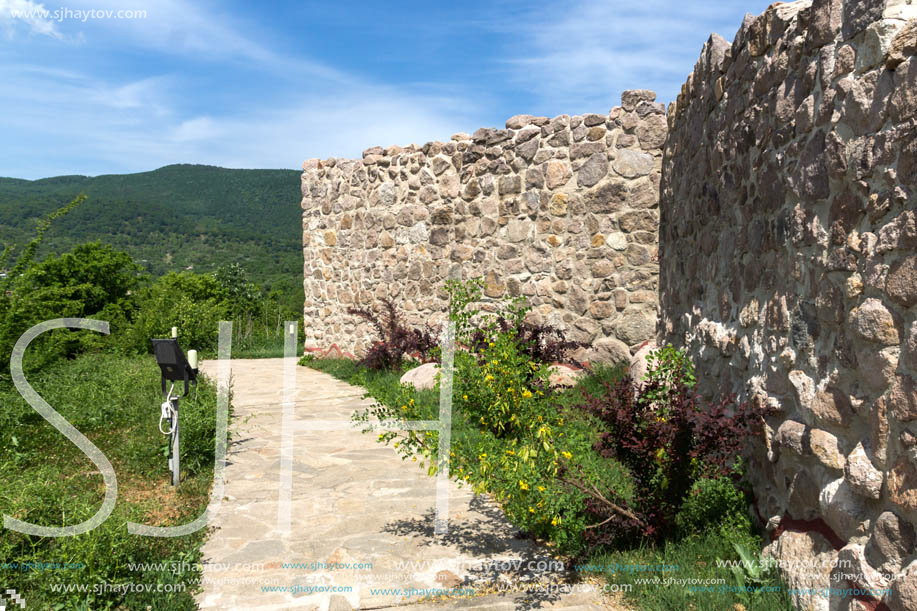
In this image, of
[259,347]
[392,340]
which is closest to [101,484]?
[392,340]

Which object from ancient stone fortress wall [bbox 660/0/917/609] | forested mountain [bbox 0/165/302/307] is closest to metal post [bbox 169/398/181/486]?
ancient stone fortress wall [bbox 660/0/917/609]

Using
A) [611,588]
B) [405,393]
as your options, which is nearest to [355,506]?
[405,393]

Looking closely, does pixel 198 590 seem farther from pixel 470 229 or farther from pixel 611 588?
pixel 470 229

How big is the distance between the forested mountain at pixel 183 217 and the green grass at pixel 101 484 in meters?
17.3

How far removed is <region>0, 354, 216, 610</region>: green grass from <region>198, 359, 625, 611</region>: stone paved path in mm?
241

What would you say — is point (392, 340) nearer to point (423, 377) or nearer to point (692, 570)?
point (423, 377)

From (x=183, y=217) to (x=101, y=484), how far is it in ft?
151

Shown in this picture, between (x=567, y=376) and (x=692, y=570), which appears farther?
(x=567, y=376)

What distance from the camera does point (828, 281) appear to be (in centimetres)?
282

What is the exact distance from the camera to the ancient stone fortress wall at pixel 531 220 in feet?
23.9

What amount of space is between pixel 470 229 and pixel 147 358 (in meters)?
6.03

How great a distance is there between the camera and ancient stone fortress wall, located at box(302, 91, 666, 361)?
727 cm

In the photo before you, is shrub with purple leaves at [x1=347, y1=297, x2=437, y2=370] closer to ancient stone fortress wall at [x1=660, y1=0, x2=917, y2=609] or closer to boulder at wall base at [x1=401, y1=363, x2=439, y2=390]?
boulder at wall base at [x1=401, y1=363, x2=439, y2=390]

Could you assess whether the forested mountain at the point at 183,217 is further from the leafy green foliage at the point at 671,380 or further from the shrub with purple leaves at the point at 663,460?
the shrub with purple leaves at the point at 663,460
